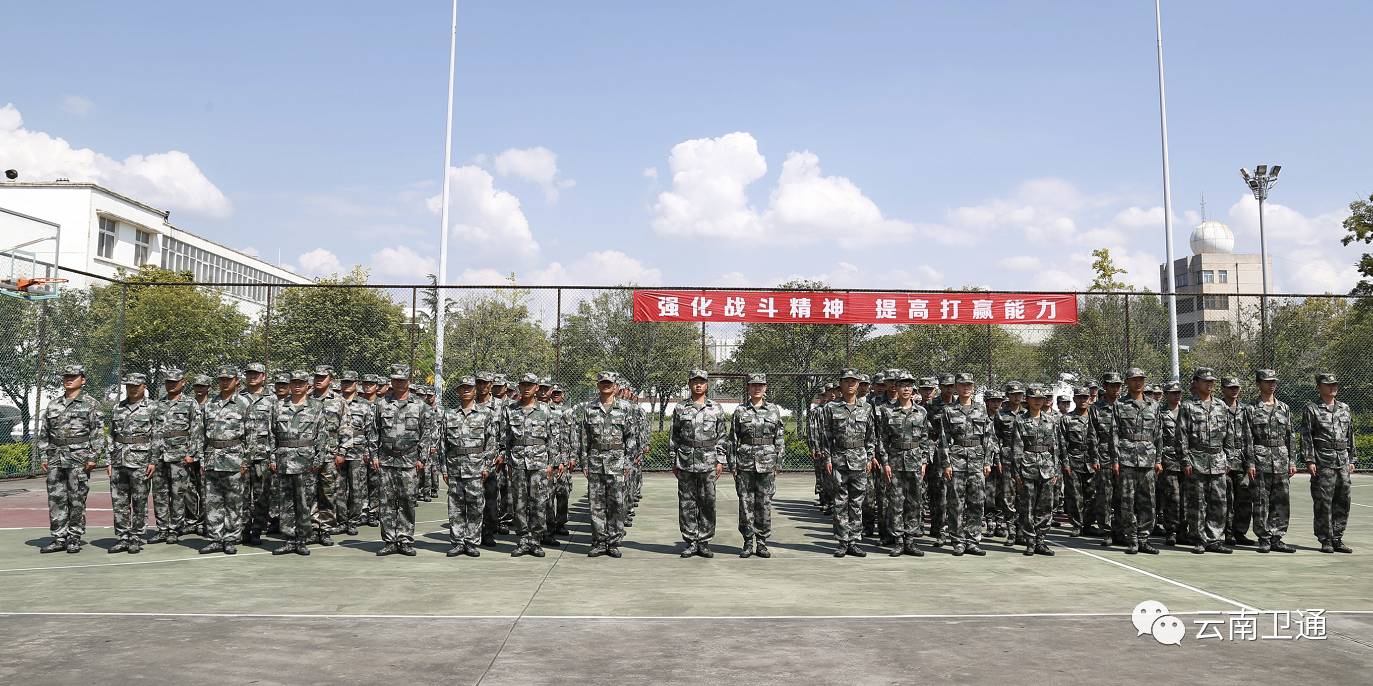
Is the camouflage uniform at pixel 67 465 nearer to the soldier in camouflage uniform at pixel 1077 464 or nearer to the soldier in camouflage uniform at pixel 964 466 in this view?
the soldier in camouflage uniform at pixel 964 466

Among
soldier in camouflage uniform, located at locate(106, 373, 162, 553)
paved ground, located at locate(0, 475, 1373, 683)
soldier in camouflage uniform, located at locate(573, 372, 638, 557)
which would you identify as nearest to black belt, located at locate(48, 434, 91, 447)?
soldier in camouflage uniform, located at locate(106, 373, 162, 553)

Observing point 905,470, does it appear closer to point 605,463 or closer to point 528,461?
point 605,463

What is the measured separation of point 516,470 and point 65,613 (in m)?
4.21

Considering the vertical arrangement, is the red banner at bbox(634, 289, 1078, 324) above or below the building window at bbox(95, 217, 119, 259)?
below

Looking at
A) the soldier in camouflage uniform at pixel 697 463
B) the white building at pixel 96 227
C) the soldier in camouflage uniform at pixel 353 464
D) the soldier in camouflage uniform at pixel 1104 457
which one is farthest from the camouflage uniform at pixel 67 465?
the white building at pixel 96 227

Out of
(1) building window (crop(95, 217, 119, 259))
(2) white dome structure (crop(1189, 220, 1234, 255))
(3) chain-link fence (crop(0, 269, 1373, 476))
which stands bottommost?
(3) chain-link fence (crop(0, 269, 1373, 476))

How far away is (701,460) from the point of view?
9.27 m

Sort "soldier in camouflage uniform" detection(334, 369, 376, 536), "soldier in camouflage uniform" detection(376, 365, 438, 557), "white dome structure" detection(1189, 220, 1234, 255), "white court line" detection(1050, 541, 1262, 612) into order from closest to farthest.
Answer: "white court line" detection(1050, 541, 1262, 612), "soldier in camouflage uniform" detection(376, 365, 438, 557), "soldier in camouflage uniform" detection(334, 369, 376, 536), "white dome structure" detection(1189, 220, 1234, 255)

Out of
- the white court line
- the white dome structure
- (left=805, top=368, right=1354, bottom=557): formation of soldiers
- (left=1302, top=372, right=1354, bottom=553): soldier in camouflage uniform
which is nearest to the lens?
the white court line

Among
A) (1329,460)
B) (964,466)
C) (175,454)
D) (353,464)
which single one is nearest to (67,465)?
(175,454)

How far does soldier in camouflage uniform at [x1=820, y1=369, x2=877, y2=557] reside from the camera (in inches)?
370

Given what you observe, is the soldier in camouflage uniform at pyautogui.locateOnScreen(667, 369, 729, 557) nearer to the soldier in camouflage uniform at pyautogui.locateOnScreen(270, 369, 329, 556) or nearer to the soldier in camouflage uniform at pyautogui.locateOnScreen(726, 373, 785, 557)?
the soldier in camouflage uniform at pyautogui.locateOnScreen(726, 373, 785, 557)

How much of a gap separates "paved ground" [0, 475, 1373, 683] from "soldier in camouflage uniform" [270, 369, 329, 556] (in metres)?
0.43

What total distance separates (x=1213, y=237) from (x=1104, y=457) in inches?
3659
